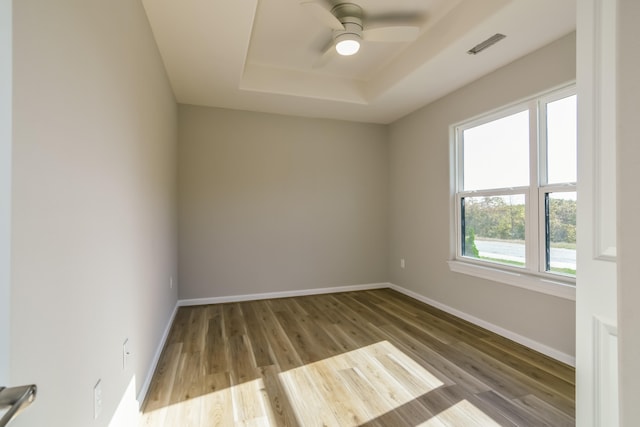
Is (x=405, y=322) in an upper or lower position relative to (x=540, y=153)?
lower

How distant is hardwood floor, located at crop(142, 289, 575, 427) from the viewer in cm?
175

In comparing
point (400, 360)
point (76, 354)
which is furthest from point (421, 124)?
point (76, 354)

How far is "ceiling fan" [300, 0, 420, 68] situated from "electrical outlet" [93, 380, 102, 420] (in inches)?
97.4

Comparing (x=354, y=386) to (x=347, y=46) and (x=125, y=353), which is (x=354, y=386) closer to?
(x=125, y=353)

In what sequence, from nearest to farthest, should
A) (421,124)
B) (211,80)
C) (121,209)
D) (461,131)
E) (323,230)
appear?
1. (121,209)
2. (211,80)
3. (461,131)
4. (421,124)
5. (323,230)

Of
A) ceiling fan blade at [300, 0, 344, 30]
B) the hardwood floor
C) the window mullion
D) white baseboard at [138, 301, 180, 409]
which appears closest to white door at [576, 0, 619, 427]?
the hardwood floor

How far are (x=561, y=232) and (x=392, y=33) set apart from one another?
2102 millimetres

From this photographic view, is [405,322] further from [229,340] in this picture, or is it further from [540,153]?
[540,153]

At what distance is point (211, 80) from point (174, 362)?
2.64 m

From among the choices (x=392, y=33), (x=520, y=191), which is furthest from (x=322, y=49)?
(x=520, y=191)

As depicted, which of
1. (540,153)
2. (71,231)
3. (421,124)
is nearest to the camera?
(71,231)

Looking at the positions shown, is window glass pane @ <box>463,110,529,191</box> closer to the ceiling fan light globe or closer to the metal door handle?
the ceiling fan light globe

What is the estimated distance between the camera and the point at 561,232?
2459mm

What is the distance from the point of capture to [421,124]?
397 cm
